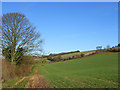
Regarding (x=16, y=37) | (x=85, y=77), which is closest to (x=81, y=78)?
(x=85, y=77)

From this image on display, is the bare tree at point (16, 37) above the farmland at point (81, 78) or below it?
above

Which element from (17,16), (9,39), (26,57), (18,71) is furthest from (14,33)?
(18,71)

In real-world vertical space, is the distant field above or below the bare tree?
below

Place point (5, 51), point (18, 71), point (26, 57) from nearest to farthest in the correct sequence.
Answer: point (5, 51) → point (18, 71) → point (26, 57)

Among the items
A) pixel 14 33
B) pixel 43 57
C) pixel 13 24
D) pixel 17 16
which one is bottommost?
pixel 43 57

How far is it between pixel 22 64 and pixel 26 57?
4.55 feet

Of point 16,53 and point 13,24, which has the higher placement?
point 13,24

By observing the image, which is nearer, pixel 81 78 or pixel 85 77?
pixel 81 78

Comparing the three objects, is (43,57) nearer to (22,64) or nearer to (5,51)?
(22,64)

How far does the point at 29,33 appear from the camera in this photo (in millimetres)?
19328

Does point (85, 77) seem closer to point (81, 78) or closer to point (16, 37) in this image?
point (81, 78)

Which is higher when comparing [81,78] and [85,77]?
[81,78]

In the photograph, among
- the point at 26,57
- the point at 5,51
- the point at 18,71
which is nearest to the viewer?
the point at 5,51

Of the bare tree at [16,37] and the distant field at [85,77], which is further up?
the bare tree at [16,37]
